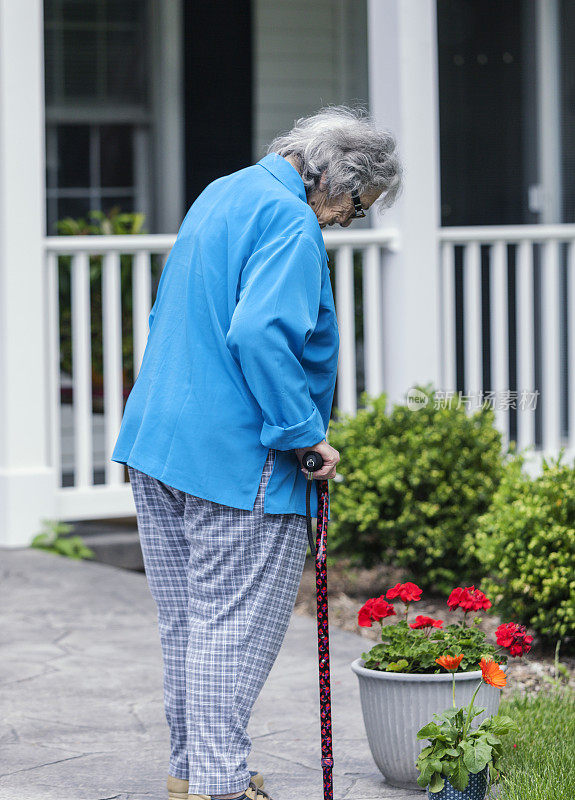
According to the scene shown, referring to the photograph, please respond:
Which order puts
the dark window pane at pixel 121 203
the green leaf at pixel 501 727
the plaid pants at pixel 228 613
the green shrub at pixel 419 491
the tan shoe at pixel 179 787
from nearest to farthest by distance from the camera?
the plaid pants at pixel 228 613, the green leaf at pixel 501 727, the tan shoe at pixel 179 787, the green shrub at pixel 419 491, the dark window pane at pixel 121 203

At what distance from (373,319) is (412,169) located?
0.80 m

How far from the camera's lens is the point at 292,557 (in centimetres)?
261

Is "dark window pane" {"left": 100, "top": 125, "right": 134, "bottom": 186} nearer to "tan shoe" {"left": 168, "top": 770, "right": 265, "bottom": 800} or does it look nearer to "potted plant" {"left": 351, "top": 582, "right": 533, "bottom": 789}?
"potted plant" {"left": 351, "top": 582, "right": 533, "bottom": 789}

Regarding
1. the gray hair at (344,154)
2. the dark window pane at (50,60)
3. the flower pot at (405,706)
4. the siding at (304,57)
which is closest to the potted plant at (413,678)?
the flower pot at (405,706)

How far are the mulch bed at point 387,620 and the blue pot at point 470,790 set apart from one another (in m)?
1.00

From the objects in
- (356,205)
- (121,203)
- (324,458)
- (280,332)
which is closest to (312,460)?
(324,458)

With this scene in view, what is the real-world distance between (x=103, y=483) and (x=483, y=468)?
2584 millimetres

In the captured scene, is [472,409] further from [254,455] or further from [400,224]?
[254,455]

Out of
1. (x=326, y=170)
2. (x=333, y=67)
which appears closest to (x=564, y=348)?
(x=333, y=67)

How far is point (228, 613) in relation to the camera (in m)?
2.52

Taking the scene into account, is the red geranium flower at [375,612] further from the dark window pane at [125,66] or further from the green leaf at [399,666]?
the dark window pane at [125,66]

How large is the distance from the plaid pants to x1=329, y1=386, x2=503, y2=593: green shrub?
229 centimetres

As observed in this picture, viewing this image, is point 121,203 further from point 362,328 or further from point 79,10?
point 362,328

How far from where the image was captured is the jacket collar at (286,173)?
8.44 ft
